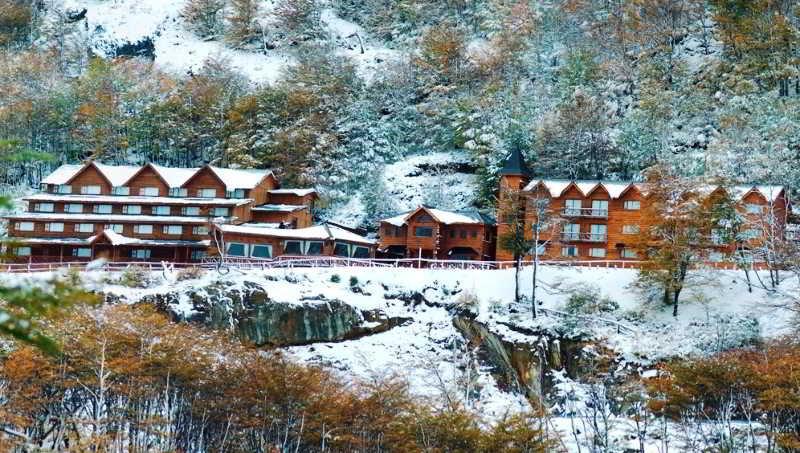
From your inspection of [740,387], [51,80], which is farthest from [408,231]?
[51,80]

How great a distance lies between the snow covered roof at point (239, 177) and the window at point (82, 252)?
10086 mm

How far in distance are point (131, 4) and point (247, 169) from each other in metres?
48.1

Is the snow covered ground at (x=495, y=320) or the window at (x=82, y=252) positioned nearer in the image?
the snow covered ground at (x=495, y=320)

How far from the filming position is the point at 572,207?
59.8 m

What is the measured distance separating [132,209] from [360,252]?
51.7 ft

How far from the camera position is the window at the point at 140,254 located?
58.8 meters

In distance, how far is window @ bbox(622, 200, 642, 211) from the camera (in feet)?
193

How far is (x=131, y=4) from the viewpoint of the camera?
10775 cm

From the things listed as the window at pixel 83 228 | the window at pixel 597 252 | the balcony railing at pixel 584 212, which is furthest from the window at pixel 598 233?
the window at pixel 83 228

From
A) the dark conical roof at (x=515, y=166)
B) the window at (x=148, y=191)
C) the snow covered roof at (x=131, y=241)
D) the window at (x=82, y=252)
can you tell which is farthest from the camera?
the window at (x=148, y=191)

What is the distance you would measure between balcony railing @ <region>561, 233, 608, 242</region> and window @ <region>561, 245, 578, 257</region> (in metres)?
0.48

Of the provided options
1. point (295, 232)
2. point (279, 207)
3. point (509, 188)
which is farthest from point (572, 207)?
point (279, 207)

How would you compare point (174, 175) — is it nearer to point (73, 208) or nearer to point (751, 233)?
point (73, 208)

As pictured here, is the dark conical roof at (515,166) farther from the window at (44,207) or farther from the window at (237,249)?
the window at (44,207)
